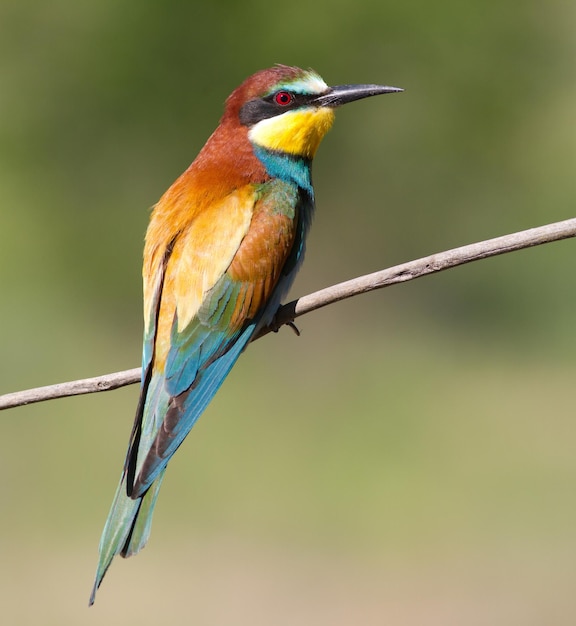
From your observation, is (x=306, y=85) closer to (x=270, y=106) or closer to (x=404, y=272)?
(x=270, y=106)

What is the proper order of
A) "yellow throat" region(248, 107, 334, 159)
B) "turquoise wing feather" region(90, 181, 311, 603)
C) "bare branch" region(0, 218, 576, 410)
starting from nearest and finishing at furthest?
"bare branch" region(0, 218, 576, 410), "turquoise wing feather" region(90, 181, 311, 603), "yellow throat" region(248, 107, 334, 159)

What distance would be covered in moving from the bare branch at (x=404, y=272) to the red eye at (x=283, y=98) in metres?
0.72

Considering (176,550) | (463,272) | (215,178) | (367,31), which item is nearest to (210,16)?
(367,31)

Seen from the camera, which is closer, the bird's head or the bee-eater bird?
the bee-eater bird

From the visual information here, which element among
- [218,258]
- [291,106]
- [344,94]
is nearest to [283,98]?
[291,106]

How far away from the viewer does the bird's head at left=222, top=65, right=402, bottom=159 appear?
8.76 feet

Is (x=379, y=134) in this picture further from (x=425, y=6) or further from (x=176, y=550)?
(x=176, y=550)

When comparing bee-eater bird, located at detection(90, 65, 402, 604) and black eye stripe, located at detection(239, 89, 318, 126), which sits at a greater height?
black eye stripe, located at detection(239, 89, 318, 126)

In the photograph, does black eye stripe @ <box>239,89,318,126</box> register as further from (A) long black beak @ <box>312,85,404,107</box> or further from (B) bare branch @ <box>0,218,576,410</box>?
(B) bare branch @ <box>0,218,576,410</box>

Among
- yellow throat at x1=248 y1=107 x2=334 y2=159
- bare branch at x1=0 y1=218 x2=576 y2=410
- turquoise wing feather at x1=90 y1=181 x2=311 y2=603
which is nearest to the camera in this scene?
bare branch at x1=0 y1=218 x2=576 y2=410

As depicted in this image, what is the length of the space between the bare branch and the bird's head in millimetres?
641

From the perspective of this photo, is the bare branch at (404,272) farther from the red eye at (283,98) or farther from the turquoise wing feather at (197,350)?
the red eye at (283,98)

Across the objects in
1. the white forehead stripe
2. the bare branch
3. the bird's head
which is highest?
the white forehead stripe

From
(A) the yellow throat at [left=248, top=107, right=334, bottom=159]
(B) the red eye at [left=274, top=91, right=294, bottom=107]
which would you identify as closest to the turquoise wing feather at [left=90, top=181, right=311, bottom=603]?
(A) the yellow throat at [left=248, top=107, right=334, bottom=159]
